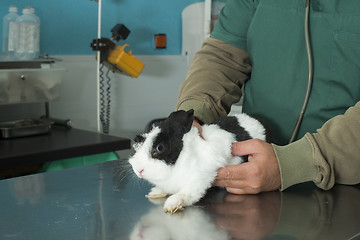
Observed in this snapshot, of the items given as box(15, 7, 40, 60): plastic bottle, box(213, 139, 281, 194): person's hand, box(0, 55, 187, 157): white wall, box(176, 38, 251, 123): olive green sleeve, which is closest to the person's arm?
box(213, 139, 281, 194): person's hand

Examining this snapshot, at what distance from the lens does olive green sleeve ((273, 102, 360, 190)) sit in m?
0.80

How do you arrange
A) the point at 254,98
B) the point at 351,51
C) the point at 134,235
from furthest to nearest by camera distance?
the point at 254,98 → the point at 351,51 → the point at 134,235

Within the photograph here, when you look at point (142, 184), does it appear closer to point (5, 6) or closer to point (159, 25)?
point (5, 6)

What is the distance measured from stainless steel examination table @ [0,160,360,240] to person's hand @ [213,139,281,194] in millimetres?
20

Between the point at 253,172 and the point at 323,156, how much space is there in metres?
0.14

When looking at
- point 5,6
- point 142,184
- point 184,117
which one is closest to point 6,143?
point 5,6

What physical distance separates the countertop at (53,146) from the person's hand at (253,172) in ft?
2.88

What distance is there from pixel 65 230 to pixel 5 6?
1.73 meters

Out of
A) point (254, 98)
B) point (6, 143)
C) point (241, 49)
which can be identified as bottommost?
point (6, 143)

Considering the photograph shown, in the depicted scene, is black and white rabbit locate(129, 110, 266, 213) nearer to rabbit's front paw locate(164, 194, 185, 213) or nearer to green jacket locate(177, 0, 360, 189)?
rabbit's front paw locate(164, 194, 185, 213)

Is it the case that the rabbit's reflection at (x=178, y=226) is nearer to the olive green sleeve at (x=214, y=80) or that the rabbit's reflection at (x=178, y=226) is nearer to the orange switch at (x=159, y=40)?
the olive green sleeve at (x=214, y=80)

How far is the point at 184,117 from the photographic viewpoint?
0.76 m

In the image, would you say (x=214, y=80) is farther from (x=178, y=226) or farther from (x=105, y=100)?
(x=105, y=100)

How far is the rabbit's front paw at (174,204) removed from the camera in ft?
2.33
